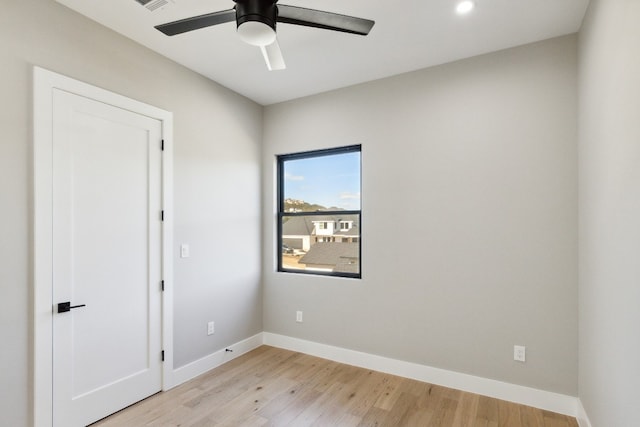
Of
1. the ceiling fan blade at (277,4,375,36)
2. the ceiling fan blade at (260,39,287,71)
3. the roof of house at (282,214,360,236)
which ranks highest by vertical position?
the ceiling fan blade at (277,4,375,36)

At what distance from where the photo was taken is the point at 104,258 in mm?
2412

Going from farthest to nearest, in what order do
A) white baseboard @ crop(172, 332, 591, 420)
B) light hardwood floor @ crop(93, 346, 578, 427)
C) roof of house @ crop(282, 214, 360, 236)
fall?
1. roof of house @ crop(282, 214, 360, 236)
2. white baseboard @ crop(172, 332, 591, 420)
3. light hardwood floor @ crop(93, 346, 578, 427)

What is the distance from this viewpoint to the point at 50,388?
2076 mm

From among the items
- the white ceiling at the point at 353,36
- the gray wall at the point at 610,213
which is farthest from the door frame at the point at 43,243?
the gray wall at the point at 610,213

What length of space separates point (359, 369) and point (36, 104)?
11.1ft

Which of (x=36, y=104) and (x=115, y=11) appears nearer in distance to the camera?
(x=36, y=104)

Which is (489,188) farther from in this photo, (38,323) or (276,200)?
(38,323)

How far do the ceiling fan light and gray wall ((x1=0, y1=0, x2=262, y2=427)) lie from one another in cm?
146

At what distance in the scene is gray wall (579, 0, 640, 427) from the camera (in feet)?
4.67

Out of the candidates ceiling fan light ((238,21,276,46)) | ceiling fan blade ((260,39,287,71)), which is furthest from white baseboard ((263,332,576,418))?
ceiling fan light ((238,21,276,46))

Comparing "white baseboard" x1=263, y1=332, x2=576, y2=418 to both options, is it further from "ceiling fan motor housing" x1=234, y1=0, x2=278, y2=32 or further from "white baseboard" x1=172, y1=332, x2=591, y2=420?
"ceiling fan motor housing" x1=234, y1=0, x2=278, y2=32

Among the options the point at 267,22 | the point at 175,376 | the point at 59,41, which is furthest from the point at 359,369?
the point at 59,41

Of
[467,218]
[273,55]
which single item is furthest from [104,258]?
[467,218]

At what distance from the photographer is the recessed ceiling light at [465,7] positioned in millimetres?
2142
